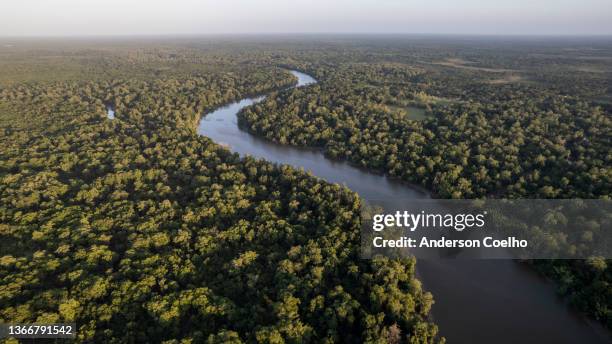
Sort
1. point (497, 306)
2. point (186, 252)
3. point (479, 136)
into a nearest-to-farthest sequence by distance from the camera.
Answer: point (497, 306) < point (186, 252) < point (479, 136)

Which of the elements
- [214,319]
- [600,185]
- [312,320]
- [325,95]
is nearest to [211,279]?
[214,319]

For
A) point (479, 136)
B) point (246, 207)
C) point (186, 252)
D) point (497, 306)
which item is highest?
point (479, 136)

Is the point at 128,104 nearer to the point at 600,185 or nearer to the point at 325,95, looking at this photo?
the point at 325,95

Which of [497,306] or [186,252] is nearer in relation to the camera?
[497,306]

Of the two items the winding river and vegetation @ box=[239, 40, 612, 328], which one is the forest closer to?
vegetation @ box=[239, 40, 612, 328]

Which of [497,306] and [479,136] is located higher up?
[479,136]

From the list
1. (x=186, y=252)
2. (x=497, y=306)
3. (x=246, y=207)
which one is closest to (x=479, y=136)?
(x=497, y=306)

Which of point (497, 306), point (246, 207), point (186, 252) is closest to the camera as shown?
point (497, 306)

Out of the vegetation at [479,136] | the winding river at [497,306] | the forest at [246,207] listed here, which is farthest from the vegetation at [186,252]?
the vegetation at [479,136]

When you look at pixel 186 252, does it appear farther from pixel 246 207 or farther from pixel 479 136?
pixel 479 136
